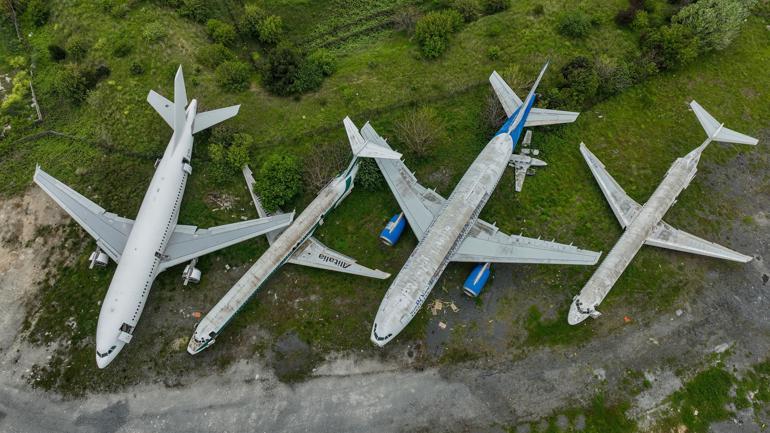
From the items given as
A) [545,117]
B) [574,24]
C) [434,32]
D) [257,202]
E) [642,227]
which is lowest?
[257,202]

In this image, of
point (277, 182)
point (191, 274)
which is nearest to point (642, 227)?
point (277, 182)

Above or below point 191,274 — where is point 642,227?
above

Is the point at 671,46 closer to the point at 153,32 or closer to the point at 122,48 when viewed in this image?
the point at 153,32

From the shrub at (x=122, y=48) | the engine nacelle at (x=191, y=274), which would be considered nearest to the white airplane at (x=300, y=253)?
the engine nacelle at (x=191, y=274)

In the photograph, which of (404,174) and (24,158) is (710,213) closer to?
(404,174)

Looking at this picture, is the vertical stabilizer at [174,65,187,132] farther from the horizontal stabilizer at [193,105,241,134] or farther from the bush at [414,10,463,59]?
the bush at [414,10,463,59]

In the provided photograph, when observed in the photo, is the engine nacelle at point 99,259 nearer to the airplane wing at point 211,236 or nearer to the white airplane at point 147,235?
the white airplane at point 147,235

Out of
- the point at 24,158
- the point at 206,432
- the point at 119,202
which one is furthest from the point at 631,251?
the point at 24,158
